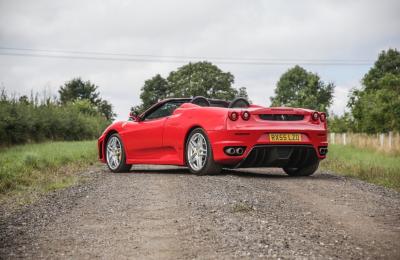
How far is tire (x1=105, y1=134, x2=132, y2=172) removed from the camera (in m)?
10.8

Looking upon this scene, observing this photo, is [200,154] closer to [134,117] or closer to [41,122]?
[134,117]

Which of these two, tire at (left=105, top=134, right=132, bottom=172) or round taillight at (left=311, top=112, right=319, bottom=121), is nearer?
round taillight at (left=311, top=112, right=319, bottom=121)

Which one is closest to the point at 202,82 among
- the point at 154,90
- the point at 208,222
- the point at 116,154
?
the point at 154,90

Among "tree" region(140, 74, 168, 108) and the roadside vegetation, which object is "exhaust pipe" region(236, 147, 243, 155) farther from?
"tree" region(140, 74, 168, 108)

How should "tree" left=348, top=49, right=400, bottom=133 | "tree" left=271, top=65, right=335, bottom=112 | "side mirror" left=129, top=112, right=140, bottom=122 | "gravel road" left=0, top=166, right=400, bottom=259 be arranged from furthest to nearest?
"tree" left=271, top=65, right=335, bottom=112 → "tree" left=348, top=49, right=400, bottom=133 → "side mirror" left=129, top=112, right=140, bottom=122 → "gravel road" left=0, top=166, right=400, bottom=259

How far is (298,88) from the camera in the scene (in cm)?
7831

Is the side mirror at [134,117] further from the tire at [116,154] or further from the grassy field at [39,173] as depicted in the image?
the grassy field at [39,173]

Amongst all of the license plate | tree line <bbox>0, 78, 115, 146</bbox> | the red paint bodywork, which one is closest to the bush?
tree line <bbox>0, 78, 115, 146</bbox>

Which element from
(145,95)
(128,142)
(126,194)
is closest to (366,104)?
(128,142)

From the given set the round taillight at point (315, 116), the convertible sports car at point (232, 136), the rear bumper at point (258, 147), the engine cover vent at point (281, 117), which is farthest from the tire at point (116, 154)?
the round taillight at point (315, 116)

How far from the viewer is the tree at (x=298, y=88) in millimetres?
71938

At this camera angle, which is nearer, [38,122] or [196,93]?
[38,122]

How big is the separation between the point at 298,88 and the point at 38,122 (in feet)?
184

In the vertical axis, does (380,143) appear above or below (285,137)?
below
